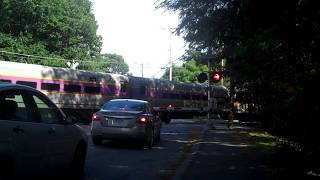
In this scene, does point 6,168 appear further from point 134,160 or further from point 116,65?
point 116,65

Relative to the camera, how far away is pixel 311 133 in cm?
1036

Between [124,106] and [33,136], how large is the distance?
9607 millimetres

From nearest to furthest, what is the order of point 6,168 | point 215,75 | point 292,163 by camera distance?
point 6,168 → point 292,163 → point 215,75

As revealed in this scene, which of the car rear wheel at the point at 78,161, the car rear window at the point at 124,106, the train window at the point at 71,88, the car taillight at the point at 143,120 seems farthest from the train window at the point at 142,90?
the car rear wheel at the point at 78,161

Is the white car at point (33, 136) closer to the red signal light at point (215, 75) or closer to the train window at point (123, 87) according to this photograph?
the red signal light at point (215, 75)

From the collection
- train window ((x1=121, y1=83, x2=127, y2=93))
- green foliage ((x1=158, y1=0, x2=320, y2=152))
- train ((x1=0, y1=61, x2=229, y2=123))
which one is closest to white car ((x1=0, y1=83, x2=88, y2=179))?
green foliage ((x1=158, y1=0, x2=320, y2=152))

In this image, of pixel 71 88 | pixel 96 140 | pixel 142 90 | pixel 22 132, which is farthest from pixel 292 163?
pixel 142 90

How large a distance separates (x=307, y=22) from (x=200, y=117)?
45.7 m

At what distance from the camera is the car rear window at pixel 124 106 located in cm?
1790

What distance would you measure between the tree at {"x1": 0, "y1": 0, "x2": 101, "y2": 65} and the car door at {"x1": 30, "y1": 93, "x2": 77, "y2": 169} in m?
46.9

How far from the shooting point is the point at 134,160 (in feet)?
46.5

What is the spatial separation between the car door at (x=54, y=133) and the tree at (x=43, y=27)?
→ 154ft

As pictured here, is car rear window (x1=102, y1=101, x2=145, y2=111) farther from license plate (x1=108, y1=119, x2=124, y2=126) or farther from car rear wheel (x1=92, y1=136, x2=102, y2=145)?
car rear wheel (x1=92, y1=136, x2=102, y2=145)

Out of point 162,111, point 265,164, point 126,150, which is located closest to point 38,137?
point 265,164
